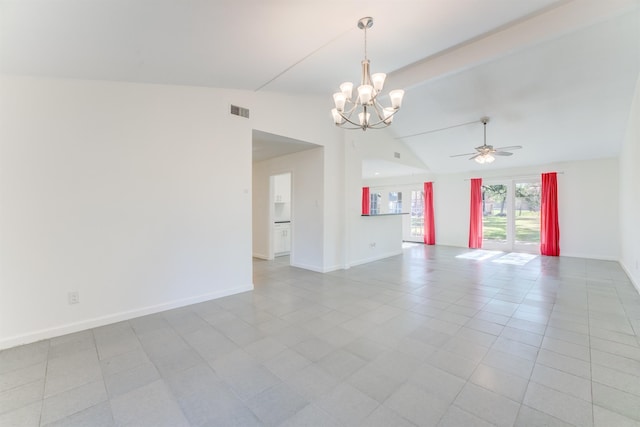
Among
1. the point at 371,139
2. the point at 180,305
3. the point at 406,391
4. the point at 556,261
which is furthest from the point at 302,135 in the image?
the point at 556,261

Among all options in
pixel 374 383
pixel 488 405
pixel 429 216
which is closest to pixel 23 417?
pixel 374 383

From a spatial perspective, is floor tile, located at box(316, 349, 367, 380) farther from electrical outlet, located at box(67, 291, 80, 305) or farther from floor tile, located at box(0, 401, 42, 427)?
electrical outlet, located at box(67, 291, 80, 305)

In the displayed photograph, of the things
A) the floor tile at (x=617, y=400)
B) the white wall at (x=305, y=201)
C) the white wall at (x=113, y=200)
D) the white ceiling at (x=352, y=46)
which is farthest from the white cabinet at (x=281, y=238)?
the floor tile at (x=617, y=400)

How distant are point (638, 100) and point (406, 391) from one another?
16.1ft

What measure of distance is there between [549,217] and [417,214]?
3.71 meters

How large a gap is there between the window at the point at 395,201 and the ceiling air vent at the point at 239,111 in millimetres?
7456

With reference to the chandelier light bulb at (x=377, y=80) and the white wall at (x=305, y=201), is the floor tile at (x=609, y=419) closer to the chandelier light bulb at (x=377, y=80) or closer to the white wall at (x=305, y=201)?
the chandelier light bulb at (x=377, y=80)

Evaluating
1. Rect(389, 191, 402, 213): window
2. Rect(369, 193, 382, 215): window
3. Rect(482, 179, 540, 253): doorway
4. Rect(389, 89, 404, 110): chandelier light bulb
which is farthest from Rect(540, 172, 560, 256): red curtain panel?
Rect(389, 89, 404, 110): chandelier light bulb

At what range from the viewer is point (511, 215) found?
25.6 feet

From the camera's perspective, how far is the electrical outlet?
9.05ft

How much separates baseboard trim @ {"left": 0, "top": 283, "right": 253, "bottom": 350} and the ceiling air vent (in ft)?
8.22

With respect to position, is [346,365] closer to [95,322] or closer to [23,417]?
[23,417]

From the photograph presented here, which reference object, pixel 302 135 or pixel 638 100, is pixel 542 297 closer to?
pixel 638 100

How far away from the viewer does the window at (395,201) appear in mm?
10250
